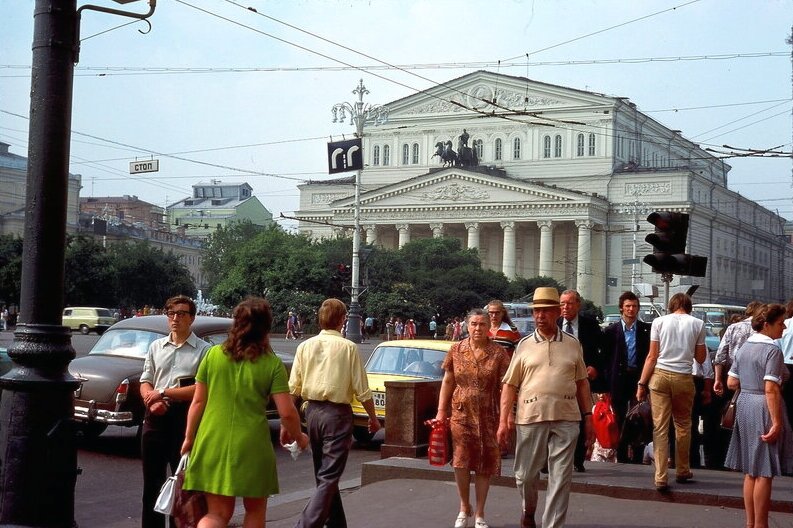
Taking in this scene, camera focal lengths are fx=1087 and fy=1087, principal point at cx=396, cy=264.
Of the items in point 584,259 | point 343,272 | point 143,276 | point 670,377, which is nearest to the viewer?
point 670,377

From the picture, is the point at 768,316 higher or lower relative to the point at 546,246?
lower

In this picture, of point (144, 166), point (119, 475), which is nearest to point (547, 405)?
point (119, 475)

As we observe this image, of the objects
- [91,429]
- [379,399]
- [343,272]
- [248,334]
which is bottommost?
[91,429]

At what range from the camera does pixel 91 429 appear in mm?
13633

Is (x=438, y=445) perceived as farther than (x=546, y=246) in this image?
No

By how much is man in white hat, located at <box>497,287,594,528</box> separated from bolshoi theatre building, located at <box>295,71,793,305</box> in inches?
2986

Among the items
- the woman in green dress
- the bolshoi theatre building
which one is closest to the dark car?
the woman in green dress

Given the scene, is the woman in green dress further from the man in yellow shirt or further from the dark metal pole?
the man in yellow shirt

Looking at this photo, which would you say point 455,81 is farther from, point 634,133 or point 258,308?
point 258,308

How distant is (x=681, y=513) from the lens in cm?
855

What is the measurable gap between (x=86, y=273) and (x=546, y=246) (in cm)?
3812

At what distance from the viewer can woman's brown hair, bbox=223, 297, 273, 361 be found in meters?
5.89

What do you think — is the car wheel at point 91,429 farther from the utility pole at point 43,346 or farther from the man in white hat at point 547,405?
the utility pole at point 43,346

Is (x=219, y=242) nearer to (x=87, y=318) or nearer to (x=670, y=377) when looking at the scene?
(x=87, y=318)
